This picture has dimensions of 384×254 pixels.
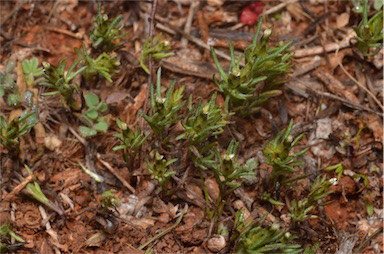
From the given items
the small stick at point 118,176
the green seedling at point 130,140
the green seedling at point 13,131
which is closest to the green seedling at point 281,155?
the green seedling at point 130,140

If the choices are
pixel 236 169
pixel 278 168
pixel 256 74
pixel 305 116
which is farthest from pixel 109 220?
pixel 305 116

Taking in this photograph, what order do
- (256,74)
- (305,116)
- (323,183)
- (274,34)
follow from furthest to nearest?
(274,34) < (305,116) < (256,74) < (323,183)

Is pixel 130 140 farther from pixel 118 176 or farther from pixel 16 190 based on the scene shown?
pixel 16 190

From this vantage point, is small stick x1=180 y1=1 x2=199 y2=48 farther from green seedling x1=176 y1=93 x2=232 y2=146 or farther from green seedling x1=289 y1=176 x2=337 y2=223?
green seedling x1=289 y1=176 x2=337 y2=223

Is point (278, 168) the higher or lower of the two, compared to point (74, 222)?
higher

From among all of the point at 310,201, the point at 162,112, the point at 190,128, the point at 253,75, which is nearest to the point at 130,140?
the point at 162,112

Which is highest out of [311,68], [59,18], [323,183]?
[59,18]

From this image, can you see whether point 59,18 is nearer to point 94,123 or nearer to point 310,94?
point 94,123
